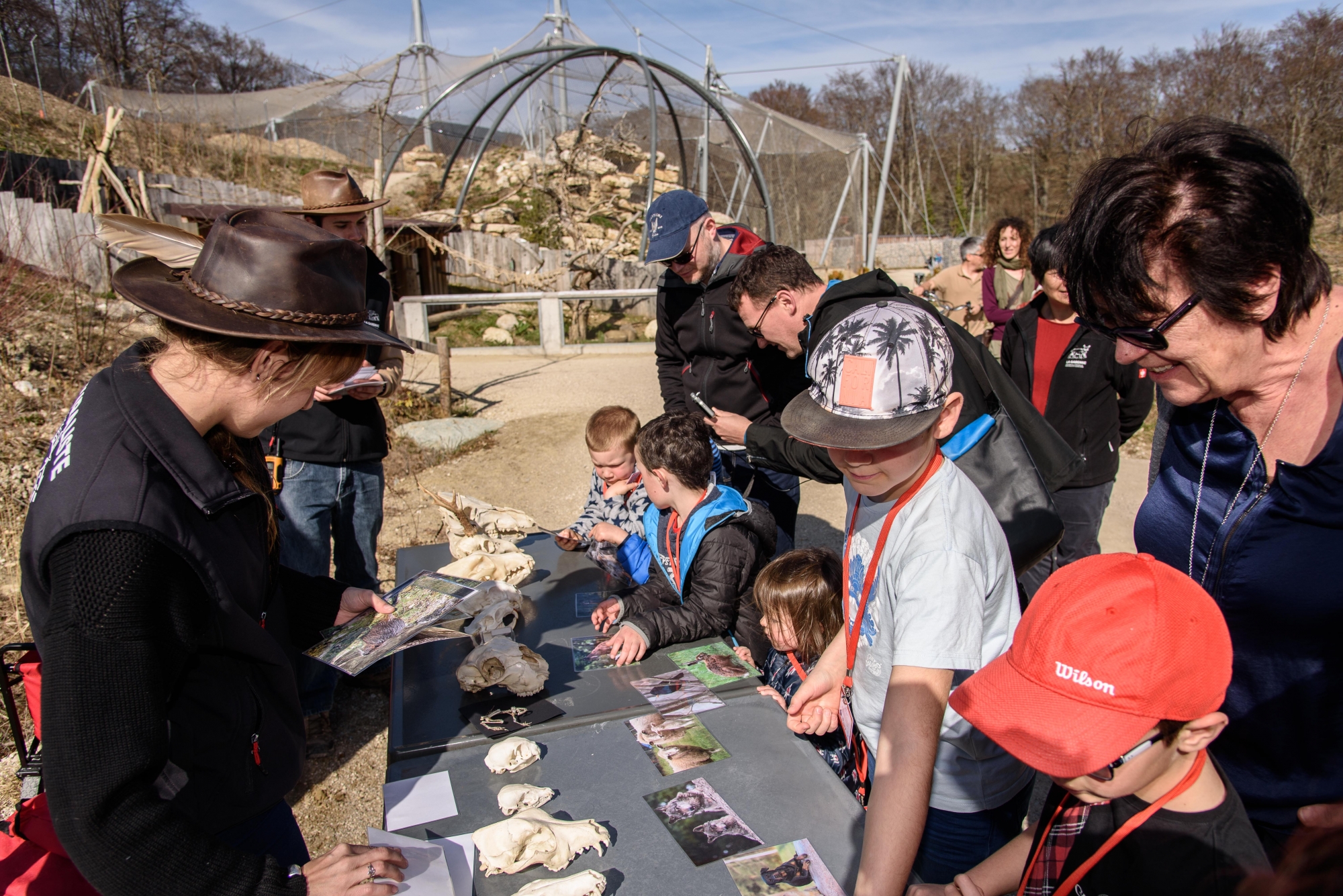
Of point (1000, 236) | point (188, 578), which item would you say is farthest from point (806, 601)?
point (1000, 236)

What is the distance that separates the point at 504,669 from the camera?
2049 millimetres

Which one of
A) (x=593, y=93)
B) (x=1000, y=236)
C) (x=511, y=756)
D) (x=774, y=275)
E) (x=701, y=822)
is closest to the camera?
(x=701, y=822)

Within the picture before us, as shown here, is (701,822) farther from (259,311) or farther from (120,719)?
(259,311)

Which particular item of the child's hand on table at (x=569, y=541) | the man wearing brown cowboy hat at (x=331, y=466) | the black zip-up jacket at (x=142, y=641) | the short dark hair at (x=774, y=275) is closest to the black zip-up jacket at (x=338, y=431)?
the man wearing brown cowboy hat at (x=331, y=466)

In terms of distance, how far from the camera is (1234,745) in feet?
4.36

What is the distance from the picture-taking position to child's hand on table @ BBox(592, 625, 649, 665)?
2.20 metres

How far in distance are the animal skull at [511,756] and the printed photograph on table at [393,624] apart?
0.33m

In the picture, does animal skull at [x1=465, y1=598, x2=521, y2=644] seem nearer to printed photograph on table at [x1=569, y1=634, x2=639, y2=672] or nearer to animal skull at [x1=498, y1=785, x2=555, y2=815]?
printed photograph on table at [x1=569, y1=634, x2=639, y2=672]

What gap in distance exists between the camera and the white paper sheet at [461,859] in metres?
1.38

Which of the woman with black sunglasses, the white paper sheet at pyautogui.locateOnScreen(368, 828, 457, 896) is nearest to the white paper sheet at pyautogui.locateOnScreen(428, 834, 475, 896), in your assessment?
the white paper sheet at pyautogui.locateOnScreen(368, 828, 457, 896)

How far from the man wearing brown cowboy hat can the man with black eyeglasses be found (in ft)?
4.17

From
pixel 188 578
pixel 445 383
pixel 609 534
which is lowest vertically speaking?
pixel 445 383

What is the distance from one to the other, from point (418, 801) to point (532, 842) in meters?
0.35

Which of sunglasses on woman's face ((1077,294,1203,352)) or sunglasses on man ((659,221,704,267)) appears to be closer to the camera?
sunglasses on woman's face ((1077,294,1203,352))
